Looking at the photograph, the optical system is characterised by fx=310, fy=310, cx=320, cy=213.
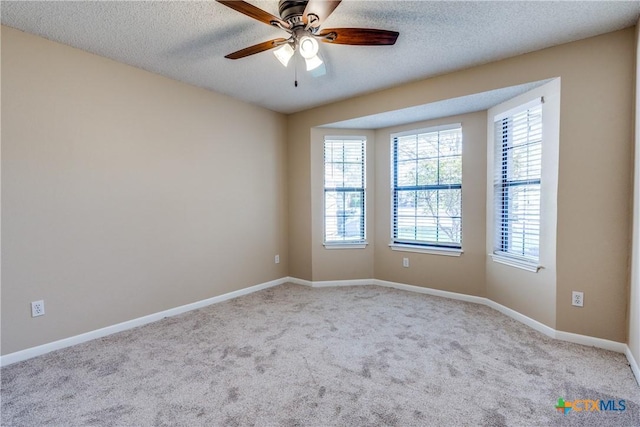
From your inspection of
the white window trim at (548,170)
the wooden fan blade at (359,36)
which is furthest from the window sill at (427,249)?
the wooden fan blade at (359,36)

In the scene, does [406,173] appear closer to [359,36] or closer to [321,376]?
[359,36]

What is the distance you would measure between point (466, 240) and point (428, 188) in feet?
2.67

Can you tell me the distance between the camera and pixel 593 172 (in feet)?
8.38

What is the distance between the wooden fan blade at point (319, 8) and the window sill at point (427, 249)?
3061 mm

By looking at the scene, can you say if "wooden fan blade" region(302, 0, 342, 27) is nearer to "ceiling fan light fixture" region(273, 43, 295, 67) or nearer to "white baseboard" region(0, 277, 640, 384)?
"ceiling fan light fixture" region(273, 43, 295, 67)

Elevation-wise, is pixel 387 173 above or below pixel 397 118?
below

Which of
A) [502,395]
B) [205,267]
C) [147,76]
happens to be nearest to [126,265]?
[205,267]

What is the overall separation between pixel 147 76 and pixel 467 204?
3.84 m

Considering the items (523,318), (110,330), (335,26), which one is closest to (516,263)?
(523,318)

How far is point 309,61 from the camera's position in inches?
→ 85.1

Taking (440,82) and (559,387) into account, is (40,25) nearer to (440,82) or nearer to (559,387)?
(440,82)

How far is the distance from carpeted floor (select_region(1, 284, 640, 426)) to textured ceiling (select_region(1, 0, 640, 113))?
2.55 meters

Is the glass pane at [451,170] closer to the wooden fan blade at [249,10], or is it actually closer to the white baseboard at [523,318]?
the white baseboard at [523,318]

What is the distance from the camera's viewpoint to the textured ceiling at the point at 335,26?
214cm
